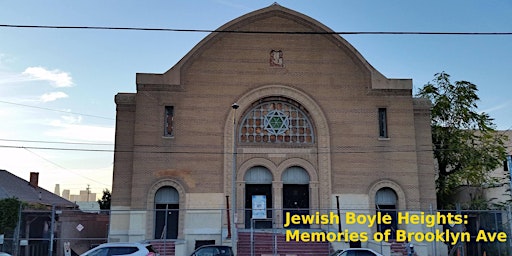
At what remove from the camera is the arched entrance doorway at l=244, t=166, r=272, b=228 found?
94.7ft

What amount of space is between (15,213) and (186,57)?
14.0m

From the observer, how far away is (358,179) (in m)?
28.8

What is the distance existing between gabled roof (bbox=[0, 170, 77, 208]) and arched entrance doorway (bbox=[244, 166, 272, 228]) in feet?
45.6

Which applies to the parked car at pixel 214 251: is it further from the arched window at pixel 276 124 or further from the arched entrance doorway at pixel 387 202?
the arched entrance doorway at pixel 387 202

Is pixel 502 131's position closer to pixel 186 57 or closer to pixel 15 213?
pixel 186 57

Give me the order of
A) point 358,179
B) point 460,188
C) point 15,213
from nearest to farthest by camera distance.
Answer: point 15,213
point 358,179
point 460,188

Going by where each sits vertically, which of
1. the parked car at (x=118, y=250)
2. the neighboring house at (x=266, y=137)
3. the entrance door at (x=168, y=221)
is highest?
the neighboring house at (x=266, y=137)

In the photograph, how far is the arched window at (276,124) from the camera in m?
29.8

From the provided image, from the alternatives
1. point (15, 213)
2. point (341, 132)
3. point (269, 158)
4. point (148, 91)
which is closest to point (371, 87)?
point (341, 132)

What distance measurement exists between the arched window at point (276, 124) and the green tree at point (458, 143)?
1141 cm

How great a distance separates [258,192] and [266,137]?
A: 142 inches

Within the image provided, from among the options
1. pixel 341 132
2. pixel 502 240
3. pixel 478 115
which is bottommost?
pixel 502 240

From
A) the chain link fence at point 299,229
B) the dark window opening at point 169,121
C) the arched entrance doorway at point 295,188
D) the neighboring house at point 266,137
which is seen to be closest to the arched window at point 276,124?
the neighboring house at point 266,137

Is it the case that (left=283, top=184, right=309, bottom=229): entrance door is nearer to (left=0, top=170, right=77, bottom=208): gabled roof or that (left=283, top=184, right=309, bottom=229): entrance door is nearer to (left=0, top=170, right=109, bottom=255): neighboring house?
(left=0, top=170, right=109, bottom=255): neighboring house
